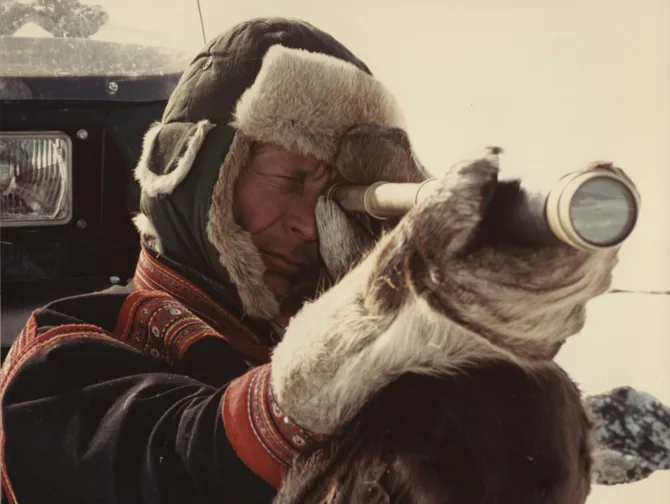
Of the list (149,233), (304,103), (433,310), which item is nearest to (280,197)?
(304,103)

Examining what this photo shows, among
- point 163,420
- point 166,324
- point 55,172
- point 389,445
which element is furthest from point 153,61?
point 389,445

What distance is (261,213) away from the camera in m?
1.59

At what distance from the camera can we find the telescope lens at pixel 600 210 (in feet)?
2.24

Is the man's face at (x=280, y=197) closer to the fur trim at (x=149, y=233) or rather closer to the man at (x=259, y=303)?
the man at (x=259, y=303)

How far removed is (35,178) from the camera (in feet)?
6.76

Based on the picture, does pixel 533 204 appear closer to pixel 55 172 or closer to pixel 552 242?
pixel 552 242

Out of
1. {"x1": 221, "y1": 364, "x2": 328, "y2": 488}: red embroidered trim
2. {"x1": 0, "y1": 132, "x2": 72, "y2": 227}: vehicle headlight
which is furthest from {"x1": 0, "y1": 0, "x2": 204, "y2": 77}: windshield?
{"x1": 221, "y1": 364, "x2": 328, "y2": 488}: red embroidered trim

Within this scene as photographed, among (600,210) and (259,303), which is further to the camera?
(259,303)

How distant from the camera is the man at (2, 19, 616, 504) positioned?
32.5 inches

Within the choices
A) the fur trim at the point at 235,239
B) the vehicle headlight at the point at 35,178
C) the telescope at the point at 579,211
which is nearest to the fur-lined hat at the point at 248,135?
the fur trim at the point at 235,239

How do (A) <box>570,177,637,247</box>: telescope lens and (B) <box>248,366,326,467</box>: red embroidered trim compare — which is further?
(B) <box>248,366,326,467</box>: red embroidered trim

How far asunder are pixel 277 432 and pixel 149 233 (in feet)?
2.78

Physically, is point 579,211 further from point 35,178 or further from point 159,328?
point 35,178

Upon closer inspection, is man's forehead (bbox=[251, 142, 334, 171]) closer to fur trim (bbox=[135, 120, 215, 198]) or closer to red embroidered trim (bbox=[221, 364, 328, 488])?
fur trim (bbox=[135, 120, 215, 198])
